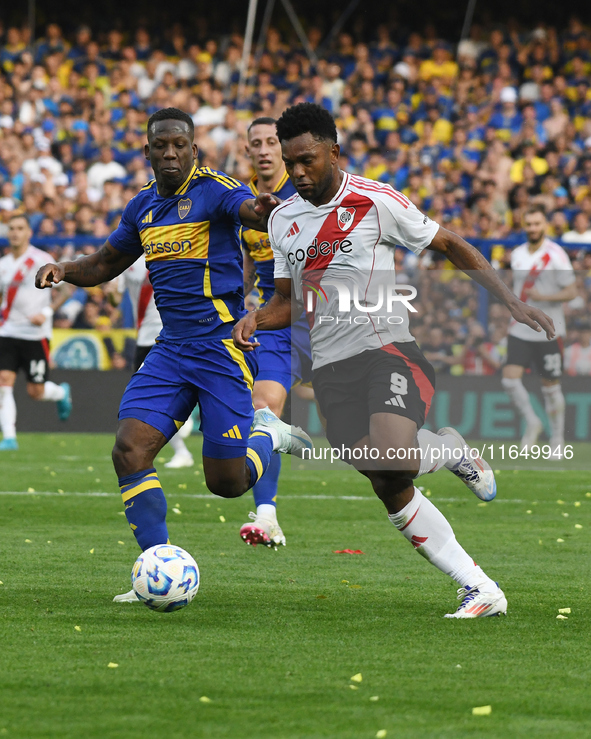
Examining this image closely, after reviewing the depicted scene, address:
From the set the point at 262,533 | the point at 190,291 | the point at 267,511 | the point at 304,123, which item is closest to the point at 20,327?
the point at 267,511

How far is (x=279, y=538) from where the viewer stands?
268 inches

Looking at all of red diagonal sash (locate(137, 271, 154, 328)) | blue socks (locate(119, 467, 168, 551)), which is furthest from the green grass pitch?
red diagonal sash (locate(137, 271, 154, 328))

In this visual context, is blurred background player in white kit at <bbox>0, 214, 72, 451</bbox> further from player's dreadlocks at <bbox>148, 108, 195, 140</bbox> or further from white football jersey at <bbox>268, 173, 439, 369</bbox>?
white football jersey at <bbox>268, 173, 439, 369</bbox>

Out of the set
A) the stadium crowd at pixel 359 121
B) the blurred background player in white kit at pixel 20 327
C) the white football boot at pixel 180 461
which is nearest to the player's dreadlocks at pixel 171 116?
the white football boot at pixel 180 461

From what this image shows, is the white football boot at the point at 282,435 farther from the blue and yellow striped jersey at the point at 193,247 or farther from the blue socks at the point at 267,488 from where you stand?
the blue socks at the point at 267,488

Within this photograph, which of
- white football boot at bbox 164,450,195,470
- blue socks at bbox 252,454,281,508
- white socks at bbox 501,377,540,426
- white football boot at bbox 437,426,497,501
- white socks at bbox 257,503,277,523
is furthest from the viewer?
white socks at bbox 501,377,540,426

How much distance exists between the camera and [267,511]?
22.6 feet

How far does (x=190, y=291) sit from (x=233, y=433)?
2.25 ft

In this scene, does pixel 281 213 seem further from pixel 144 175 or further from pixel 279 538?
pixel 144 175

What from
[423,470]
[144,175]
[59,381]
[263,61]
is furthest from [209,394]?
[263,61]

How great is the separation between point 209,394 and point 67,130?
16049mm

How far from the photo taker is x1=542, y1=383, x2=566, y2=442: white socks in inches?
493

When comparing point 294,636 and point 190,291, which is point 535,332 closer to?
point 190,291

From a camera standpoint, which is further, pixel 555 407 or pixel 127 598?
pixel 555 407
